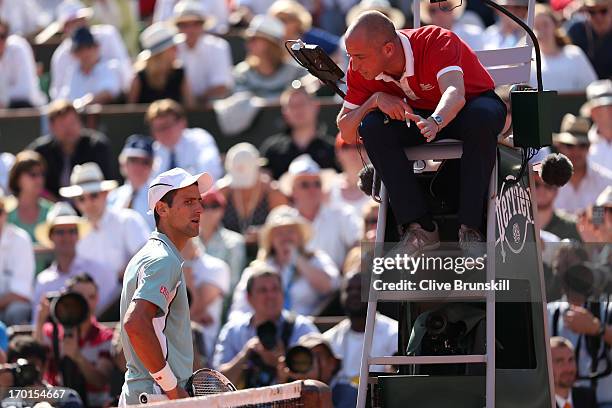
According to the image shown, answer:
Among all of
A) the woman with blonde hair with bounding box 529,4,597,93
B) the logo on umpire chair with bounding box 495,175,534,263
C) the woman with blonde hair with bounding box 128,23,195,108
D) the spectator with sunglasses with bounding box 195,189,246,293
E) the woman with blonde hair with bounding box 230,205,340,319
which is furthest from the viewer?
the woman with blonde hair with bounding box 128,23,195,108

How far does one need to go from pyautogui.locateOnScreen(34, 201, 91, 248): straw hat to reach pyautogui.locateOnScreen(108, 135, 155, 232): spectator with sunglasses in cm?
56

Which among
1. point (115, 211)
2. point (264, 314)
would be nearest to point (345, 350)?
point (264, 314)

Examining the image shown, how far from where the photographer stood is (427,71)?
677cm

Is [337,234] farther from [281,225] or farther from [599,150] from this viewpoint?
[599,150]

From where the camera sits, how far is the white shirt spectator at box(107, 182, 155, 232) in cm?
1392

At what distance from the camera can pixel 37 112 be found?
16031mm

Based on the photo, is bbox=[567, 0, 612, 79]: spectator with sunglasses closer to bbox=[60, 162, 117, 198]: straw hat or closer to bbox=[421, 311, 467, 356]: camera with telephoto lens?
bbox=[60, 162, 117, 198]: straw hat

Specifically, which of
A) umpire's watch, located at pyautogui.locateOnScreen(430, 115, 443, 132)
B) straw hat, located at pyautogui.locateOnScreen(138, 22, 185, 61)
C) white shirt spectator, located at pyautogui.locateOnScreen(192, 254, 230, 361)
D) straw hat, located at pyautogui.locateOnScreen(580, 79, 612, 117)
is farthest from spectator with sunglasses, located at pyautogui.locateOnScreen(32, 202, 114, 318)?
umpire's watch, located at pyautogui.locateOnScreen(430, 115, 443, 132)

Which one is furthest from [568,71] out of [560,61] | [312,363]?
[312,363]

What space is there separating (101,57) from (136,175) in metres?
2.91

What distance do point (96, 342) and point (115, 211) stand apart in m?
2.48

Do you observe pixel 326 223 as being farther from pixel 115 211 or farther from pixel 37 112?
pixel 37 112

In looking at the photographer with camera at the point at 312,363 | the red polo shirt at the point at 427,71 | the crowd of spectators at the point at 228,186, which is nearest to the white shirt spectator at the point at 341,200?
the crowd of spectators at the point at 228,186

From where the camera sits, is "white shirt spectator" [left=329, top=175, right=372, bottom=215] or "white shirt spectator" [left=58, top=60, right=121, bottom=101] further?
"white shirt spectator" [left=58, top=60, right=121, bottom=101]
